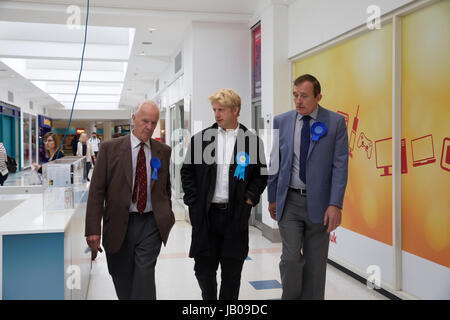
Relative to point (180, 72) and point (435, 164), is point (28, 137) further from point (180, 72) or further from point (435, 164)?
point (435, 164)

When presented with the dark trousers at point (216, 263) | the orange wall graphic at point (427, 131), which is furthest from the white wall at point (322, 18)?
the dark trousers at point (216, 263)

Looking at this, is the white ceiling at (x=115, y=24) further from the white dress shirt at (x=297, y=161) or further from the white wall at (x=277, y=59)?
the white dress shirt at (x=297, y=161)

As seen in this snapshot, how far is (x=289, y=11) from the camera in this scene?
5.84 meters

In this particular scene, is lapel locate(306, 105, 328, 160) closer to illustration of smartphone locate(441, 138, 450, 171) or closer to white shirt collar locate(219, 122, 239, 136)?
white shirt collar locate(219, 122, 239, 136)

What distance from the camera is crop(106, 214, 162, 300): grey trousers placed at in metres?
2.51

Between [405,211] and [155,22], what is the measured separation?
5.14m

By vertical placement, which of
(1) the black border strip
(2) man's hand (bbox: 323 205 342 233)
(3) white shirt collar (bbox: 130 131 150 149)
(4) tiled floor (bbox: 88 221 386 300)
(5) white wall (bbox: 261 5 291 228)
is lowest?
(4) tiled floor (bbox: 88 221 386 300)

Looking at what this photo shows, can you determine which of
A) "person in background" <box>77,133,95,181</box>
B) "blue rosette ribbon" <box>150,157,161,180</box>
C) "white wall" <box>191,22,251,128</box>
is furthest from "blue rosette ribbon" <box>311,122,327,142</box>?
"white wall" <box>191,22,251,128</box>

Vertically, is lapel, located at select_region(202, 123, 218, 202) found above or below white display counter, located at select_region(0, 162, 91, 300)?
above

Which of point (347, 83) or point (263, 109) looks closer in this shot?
point (347, 83)

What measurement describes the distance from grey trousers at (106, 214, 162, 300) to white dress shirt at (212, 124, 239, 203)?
44 centimetres

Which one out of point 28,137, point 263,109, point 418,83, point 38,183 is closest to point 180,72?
point 263,109

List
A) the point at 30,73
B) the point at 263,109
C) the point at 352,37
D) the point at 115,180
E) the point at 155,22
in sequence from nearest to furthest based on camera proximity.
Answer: the point at 115,180 → the point at 352,37 → the point at 263,109 → the point at 155,22 → the point at 30,73

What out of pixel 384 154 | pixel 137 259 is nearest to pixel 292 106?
pixel 384 154
